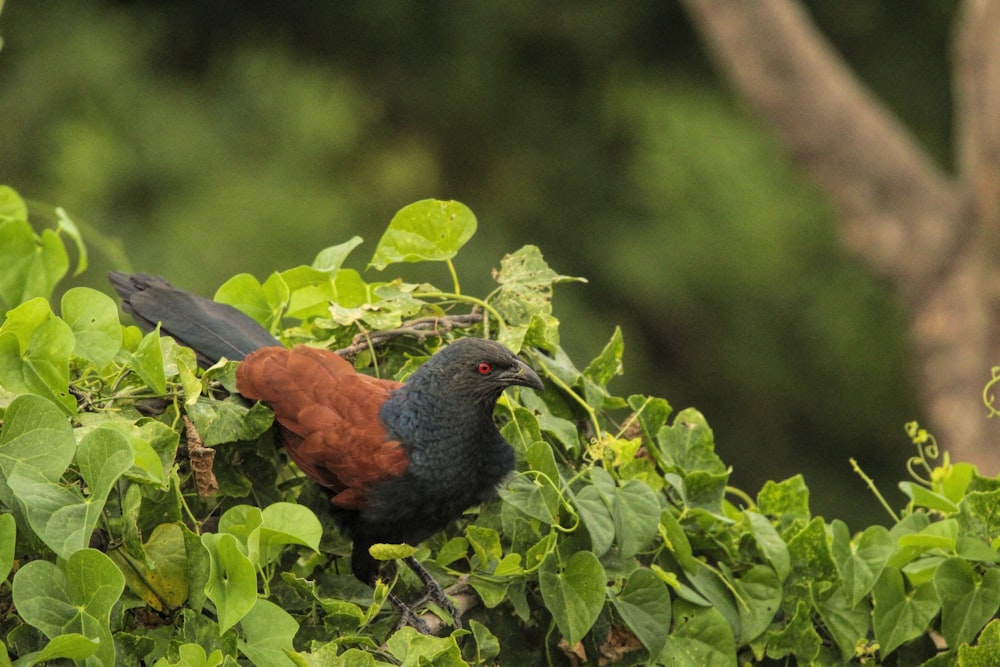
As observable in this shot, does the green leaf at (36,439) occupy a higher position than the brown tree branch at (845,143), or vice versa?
the green leaf at (36,439)

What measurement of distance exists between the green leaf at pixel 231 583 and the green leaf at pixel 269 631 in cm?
4

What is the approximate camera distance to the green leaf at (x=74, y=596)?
1.24 metres

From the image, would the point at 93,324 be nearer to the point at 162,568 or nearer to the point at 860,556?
the point at 162,568

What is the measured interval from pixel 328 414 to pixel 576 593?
423 mm

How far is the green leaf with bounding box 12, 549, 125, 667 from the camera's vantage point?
124 centimetres

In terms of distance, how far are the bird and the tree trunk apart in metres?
3.27

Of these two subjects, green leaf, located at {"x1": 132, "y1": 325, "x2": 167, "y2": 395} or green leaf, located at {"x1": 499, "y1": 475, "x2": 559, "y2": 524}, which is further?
green leaf, located at {"x1": 499, "y1": 475, "x2": 559, "y2": 524}

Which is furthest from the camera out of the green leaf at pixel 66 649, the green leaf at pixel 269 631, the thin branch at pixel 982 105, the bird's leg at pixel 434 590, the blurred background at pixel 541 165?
the blurred background at pixel 541 165

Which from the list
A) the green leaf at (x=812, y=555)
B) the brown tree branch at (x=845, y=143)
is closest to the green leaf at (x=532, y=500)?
the green leaf at (x=812, y=555)

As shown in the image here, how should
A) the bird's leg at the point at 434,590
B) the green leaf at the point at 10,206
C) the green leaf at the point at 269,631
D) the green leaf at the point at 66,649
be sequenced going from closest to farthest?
the green leaf at the point at 66,649
the green leaf at the point at 269,631
the bird's leg at the point at 434,590
the green leaf at the point at 10,206

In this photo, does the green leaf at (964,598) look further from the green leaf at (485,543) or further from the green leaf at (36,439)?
the green leaf at (36,439)

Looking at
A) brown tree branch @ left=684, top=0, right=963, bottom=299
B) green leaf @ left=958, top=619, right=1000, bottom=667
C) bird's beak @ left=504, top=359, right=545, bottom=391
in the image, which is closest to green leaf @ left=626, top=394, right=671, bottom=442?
bird's beak @ left=504, top=359, right=545, bottom=391

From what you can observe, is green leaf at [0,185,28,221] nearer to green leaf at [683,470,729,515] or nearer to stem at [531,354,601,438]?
stem at [531,354,601,438]

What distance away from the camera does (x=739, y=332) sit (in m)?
7.88
